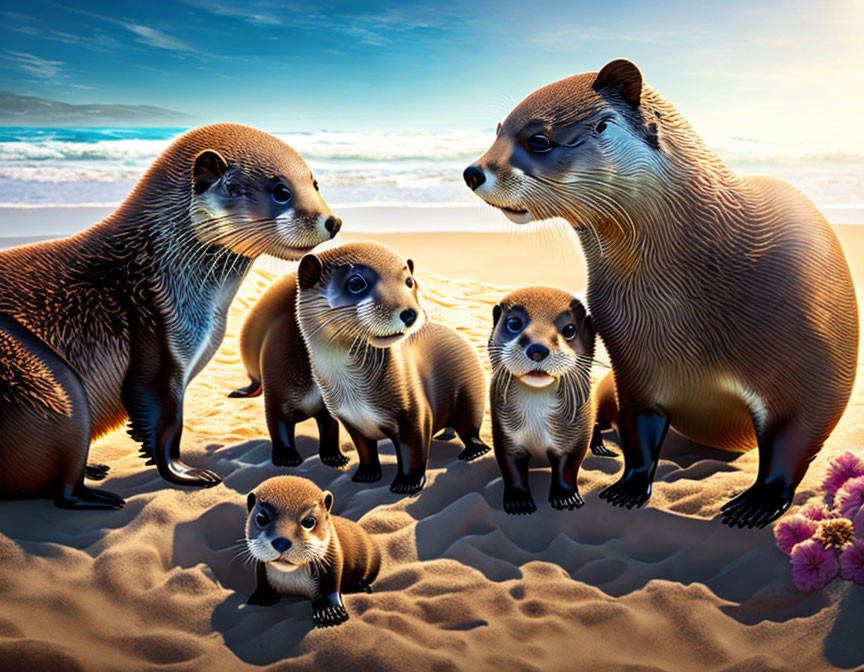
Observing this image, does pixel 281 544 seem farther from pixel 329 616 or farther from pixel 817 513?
pixel 817 513

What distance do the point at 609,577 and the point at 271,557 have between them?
111 centimetres

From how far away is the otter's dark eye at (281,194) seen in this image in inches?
126

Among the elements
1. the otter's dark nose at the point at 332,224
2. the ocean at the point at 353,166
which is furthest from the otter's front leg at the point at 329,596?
the ocean at the point at 353,166

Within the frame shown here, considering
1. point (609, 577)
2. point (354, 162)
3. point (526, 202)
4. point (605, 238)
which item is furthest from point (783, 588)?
point (354, 162)

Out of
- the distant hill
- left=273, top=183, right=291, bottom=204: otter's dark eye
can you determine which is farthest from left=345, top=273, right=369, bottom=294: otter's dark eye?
the distant hill

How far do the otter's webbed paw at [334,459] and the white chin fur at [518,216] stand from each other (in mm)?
1379

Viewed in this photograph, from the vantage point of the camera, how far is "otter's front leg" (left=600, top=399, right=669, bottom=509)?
312 cm

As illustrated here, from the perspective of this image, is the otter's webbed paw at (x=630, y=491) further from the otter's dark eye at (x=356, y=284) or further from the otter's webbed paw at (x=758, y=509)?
the otter's dark eye at (x=356, y=284)

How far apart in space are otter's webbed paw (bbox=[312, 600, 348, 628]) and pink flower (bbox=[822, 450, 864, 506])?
1.74 m

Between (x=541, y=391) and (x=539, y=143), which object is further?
(x=541, y=391)

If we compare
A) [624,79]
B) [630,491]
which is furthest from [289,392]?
[624,79]

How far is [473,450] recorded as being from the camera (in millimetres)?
3684

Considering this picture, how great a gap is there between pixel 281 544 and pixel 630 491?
4.40 ft

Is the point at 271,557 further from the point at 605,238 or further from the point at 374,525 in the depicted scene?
the point at 605,238
